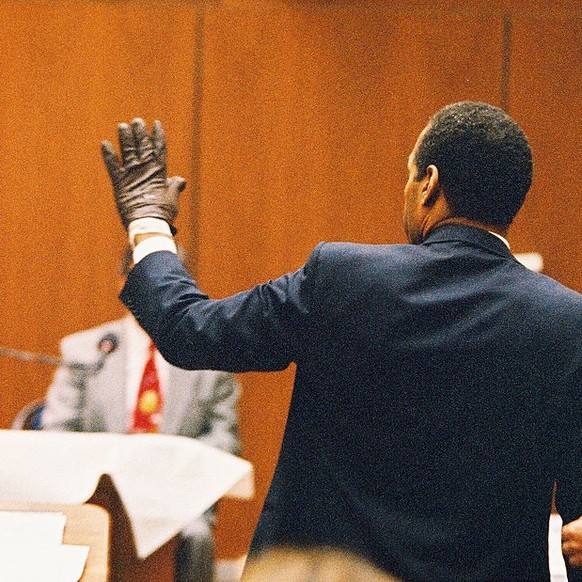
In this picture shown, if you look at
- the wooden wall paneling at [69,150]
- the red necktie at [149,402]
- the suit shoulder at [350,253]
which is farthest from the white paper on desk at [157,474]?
the wooden wall paneling at [69,150]

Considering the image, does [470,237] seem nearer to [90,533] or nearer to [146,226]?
[146,226]

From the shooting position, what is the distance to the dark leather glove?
150 cm

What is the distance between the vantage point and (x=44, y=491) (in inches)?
70.2

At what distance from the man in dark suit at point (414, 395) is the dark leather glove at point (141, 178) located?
15 centimetres

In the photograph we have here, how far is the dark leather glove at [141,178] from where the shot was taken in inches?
59.2

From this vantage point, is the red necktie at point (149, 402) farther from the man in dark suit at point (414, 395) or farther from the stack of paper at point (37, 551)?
the man in dark suit at point (414, 395)

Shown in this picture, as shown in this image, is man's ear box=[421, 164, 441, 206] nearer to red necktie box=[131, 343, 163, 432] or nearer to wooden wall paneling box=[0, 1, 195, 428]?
red necktie box=[131, 343, 163, 432]

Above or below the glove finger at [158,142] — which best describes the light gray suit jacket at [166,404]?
below

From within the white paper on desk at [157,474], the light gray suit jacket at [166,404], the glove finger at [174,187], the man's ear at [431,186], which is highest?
the man's ear at [431,186]

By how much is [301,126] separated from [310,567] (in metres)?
3.18

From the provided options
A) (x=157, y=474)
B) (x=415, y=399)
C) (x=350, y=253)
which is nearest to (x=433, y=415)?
(x=415, y=399)

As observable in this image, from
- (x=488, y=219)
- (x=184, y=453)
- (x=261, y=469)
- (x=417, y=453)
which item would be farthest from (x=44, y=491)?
(x=261, y=469)

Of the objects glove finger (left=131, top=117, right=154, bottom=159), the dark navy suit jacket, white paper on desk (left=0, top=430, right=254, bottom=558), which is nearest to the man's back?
the dark navy suit jacket

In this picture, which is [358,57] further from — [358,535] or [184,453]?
[358,535]
